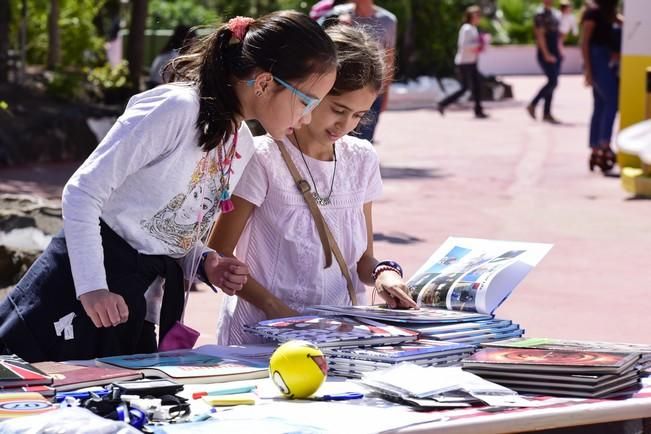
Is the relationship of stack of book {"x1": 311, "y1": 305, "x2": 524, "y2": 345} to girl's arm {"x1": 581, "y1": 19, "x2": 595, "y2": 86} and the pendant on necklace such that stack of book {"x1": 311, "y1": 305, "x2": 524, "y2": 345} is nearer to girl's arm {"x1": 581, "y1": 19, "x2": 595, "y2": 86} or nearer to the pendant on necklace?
the pendant on necklace

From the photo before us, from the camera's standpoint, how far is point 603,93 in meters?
13.0

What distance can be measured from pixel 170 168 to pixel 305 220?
71 centimetres

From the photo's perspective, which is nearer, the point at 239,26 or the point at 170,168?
the point at 170,168

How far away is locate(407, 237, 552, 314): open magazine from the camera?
12.0ft

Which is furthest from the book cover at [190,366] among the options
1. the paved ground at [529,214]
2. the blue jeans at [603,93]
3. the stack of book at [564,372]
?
the blue jeans at [603,93]

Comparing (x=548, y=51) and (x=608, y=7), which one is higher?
(x=608, y=7)

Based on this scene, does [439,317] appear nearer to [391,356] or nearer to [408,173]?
[391,356]

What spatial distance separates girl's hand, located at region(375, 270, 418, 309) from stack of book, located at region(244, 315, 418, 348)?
28 cm

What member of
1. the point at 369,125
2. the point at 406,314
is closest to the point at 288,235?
the point at 406,314

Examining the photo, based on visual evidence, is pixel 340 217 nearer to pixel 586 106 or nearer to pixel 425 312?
pixel 425 312

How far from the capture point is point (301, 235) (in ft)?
12.6

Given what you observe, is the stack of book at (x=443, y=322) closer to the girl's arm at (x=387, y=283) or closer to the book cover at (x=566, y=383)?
the girl's arm at (x=387, y=283)

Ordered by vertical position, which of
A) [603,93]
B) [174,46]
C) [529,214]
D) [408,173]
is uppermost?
[174,46]

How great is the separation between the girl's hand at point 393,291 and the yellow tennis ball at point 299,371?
2.73 ft
